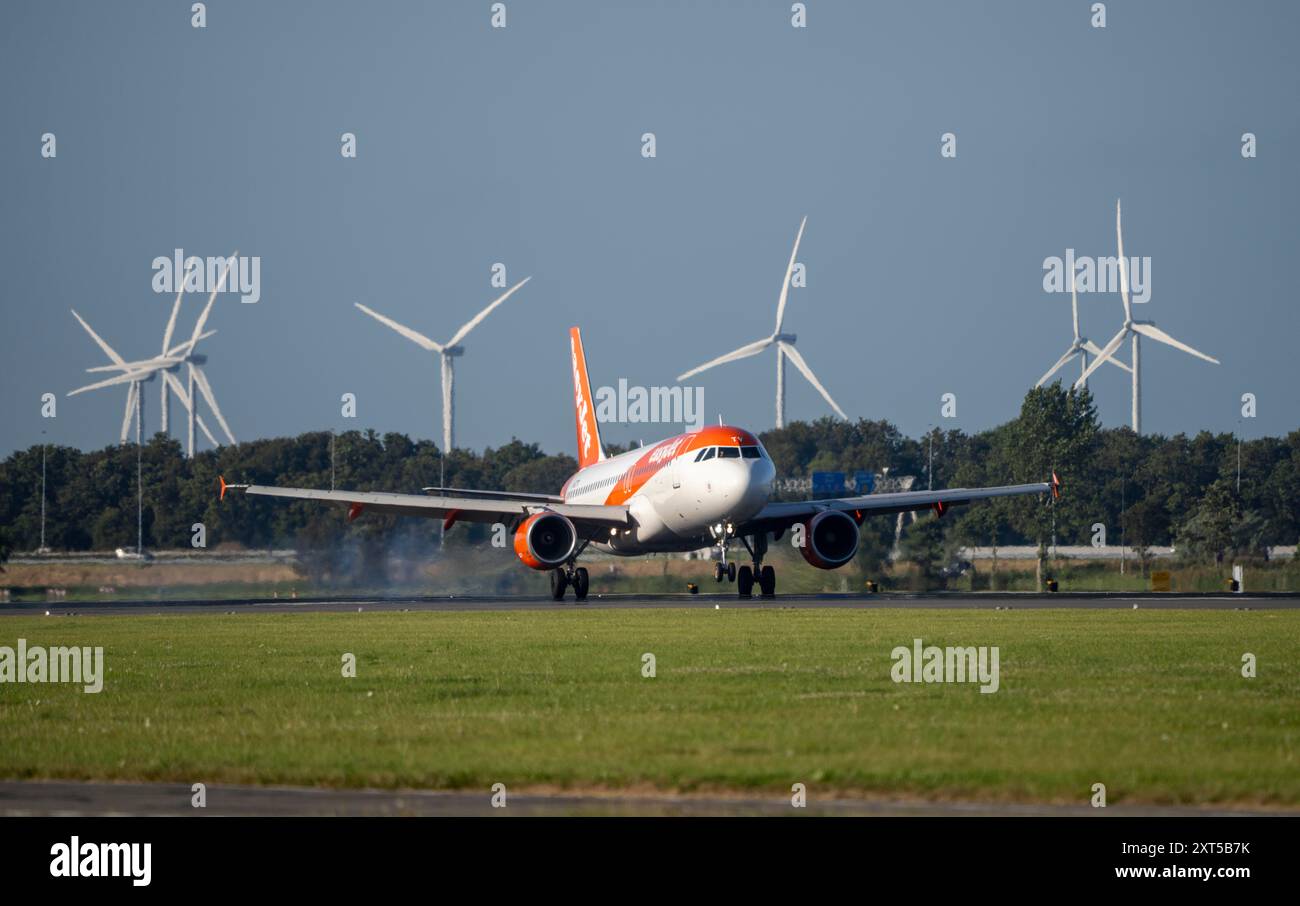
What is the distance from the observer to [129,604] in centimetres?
6412

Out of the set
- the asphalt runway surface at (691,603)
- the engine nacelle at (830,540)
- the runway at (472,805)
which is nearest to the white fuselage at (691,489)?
the asphalt runway surface at (691,603)

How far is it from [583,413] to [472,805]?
69.6m

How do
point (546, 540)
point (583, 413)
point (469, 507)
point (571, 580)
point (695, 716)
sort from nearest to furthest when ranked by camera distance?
1. point (695, 716)
2. point (546, 540)
3. point (571, 580)
4. point (469, 507)
5. point (583, 413)

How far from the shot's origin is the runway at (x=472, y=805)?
14.8 metres

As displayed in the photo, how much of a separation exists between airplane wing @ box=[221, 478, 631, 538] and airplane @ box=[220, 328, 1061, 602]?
0.05 metres

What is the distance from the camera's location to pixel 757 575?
6131 cm

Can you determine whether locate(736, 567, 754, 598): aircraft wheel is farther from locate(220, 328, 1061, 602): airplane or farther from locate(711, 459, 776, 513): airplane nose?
locate(711, 459, 776, 513): airplane nose

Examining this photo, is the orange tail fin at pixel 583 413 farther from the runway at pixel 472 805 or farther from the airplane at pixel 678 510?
the runway at pixel 472 805

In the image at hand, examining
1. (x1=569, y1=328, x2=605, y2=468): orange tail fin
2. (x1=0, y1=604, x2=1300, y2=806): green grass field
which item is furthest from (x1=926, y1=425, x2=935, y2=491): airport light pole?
(x1=0, y1=604, x2=1300, y2=806): green grass field

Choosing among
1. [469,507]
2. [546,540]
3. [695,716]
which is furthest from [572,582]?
[695,716]

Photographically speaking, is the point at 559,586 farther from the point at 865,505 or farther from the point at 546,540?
the point at 865,505

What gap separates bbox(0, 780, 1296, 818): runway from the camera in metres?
14.8

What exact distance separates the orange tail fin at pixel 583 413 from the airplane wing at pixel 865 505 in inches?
754
